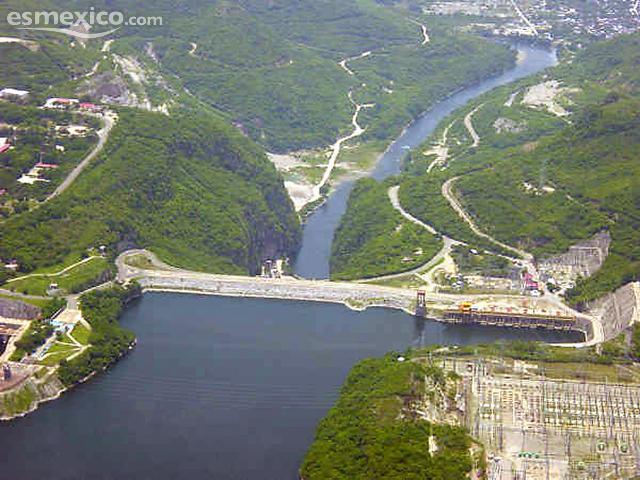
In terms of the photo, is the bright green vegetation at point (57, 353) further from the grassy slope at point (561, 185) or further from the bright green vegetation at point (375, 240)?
the grassy slope at point (561, 185)

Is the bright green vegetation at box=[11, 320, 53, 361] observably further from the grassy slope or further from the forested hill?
the grassy slope

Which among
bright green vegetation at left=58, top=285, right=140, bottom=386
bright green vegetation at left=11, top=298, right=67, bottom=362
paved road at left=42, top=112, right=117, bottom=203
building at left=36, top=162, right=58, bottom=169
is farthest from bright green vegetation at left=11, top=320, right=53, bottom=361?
building at left=36, top=162, right=58, bottom=169

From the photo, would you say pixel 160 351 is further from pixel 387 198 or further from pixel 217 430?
pixel 387 198

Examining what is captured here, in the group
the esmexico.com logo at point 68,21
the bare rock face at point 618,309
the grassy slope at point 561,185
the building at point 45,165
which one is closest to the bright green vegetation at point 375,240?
the grassy slope at point 561,185

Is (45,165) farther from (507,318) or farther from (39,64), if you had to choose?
(507,318)

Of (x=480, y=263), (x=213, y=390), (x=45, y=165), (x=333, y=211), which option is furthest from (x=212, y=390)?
(x=333, y=211)

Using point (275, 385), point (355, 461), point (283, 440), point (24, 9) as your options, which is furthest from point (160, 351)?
point (24, 9)
